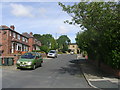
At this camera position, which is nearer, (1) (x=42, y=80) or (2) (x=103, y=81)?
(2) (x=103, y=81)

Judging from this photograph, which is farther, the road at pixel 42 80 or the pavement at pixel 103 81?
the road at pixel 42 80

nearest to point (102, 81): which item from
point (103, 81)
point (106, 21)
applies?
point (103, 81)

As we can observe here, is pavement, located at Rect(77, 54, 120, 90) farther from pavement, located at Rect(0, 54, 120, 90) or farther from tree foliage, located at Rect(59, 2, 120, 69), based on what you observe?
tree foliage, located at Rect(59, 2, 120, 69)

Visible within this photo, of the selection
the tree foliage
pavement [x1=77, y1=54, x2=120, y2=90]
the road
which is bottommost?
pavement [x1=77, y1=54, x2=120, y2=90]

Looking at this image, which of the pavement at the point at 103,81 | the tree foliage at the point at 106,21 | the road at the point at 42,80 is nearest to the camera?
the pavement at the point at 103,81

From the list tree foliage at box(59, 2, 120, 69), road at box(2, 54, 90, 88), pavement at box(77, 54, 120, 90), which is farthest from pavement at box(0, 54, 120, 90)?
tree foliage at box(59, 2, 120, 69)

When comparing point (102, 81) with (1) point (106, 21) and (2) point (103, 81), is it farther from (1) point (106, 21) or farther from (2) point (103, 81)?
(1) point (106, 21)

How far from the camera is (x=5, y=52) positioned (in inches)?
1321

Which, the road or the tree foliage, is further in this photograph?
the tree foliage

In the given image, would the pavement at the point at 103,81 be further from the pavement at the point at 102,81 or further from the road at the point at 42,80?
the road at the point at 42,80

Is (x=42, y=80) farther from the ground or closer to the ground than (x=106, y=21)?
closer to the ground

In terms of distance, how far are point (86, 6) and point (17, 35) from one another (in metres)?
32.1

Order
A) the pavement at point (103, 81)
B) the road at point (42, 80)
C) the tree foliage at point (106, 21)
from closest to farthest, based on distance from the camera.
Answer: the pavement at point (103, 81)
the road at point (42, 80)
the tree foliage at point (106, 21)

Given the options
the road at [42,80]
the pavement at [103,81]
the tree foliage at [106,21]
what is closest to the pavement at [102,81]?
the pavement at [103,81]
